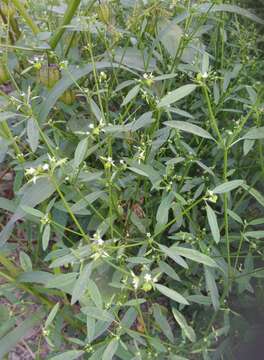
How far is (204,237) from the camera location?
1016 millimetres

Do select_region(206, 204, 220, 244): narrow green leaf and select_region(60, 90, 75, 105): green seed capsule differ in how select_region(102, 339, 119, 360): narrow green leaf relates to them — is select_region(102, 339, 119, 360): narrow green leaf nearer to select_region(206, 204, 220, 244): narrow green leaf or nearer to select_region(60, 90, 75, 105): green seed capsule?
select_region(206, 204, 220, 244): narrow green leaf

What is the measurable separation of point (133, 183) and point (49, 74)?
33 centimetres

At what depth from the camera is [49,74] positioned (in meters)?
1.11

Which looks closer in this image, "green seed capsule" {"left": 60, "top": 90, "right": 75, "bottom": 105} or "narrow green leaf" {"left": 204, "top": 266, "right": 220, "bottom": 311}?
"narrow green leaf" {"left": 204, "top": 266, "right": 220, "bottom": 311}

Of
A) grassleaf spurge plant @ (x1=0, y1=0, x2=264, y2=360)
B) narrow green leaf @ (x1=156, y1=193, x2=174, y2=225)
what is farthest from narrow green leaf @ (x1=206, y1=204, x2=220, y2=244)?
narrow green leaf @ (x1=156, y1=193, x2=174, y2=225)

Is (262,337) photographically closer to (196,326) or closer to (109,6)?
(196,326)

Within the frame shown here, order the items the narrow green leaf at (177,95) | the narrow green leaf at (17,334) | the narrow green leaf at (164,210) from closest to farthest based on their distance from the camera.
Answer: the narrow green leaf at (177,95)
the narrow green leaf at (164,210)
the narrow green leaf at (17,334)

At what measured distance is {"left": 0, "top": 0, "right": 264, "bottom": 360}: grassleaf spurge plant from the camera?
88 centimetres

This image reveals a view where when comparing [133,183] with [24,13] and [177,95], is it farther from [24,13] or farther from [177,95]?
[24,13]

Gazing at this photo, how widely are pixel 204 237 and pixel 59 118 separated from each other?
18.6 inches

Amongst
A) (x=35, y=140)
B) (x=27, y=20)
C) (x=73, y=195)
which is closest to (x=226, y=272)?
(x=73, y=195)

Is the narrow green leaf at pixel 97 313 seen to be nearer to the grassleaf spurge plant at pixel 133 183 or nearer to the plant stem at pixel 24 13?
the grassleaf spurge plant at pixel 133 183

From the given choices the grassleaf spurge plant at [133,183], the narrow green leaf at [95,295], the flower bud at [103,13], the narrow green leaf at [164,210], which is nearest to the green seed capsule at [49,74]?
the grassleaf spurge plant at [133,183]

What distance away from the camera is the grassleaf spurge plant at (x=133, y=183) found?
88 cm
